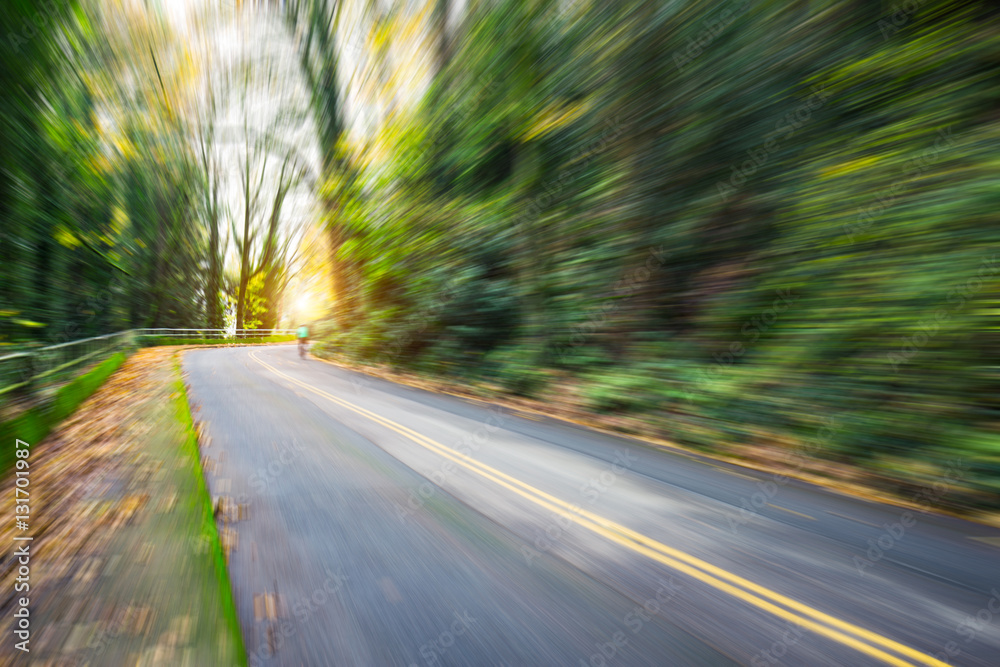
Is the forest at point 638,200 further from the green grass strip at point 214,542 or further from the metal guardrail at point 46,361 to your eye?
the green grass strip at point 214,542

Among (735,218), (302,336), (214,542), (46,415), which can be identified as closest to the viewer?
(214,542)

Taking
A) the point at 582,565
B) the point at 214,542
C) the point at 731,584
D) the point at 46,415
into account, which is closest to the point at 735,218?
the point at 731,584

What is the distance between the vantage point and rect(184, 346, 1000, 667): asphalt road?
8.17 feet

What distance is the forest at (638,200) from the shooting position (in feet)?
16.5

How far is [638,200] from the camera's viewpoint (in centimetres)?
919

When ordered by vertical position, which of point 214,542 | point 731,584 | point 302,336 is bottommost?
point 731,584

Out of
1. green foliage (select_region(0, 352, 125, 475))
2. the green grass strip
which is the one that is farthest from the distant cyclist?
the green grass strip

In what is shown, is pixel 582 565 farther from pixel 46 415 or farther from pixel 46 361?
pixel 46 361

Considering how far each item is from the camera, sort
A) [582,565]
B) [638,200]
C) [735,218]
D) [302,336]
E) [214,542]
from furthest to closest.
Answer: [302,336], [638,200], [735,218], [214,542], [582,565]

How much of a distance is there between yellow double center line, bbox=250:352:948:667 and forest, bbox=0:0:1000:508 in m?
2.81

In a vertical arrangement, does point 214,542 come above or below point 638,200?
below

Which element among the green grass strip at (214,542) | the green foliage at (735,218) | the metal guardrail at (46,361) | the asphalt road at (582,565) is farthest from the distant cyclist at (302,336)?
the asphalt road at (582,565)

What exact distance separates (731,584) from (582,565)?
0.97 metres

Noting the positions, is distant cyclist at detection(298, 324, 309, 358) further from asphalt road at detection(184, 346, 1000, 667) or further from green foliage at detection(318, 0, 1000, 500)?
asphalt road at detection(184, 346, 1000, 667)
